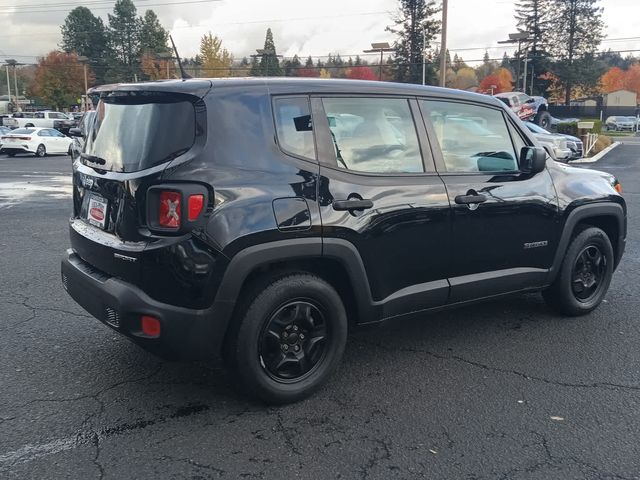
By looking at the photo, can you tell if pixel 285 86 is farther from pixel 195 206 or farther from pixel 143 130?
pixel 195 206

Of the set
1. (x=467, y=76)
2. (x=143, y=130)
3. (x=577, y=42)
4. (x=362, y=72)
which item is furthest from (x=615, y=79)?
(x=143, y=130)

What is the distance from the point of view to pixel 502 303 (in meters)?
5.57

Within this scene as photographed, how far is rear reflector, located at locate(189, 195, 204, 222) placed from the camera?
10.1 ft

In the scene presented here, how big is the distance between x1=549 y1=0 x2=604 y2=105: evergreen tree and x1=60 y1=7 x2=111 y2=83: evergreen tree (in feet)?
205

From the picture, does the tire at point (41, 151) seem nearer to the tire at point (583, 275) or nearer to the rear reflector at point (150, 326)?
the tire at point (583, 275)

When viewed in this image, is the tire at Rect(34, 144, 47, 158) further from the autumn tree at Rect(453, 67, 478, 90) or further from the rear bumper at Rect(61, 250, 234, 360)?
the autumn tree at Rect(453, 67, 478, 90)

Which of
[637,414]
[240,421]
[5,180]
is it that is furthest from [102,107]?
[5,180]

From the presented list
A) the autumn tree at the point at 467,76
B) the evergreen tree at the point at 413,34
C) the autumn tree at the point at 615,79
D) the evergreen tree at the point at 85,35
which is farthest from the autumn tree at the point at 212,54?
the autumn tree at the point at 615,79

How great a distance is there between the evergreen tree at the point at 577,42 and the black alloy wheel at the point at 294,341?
74482 millimetres

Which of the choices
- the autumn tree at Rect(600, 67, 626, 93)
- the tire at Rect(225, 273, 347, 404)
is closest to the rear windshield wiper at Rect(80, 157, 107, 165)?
the tire at Rect(225, 273, 347, 404)

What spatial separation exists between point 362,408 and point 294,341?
0.55 metres

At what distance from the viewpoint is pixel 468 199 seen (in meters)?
4.07

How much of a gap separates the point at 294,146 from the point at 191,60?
205 feet

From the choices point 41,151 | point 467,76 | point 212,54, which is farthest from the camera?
point 467,76
